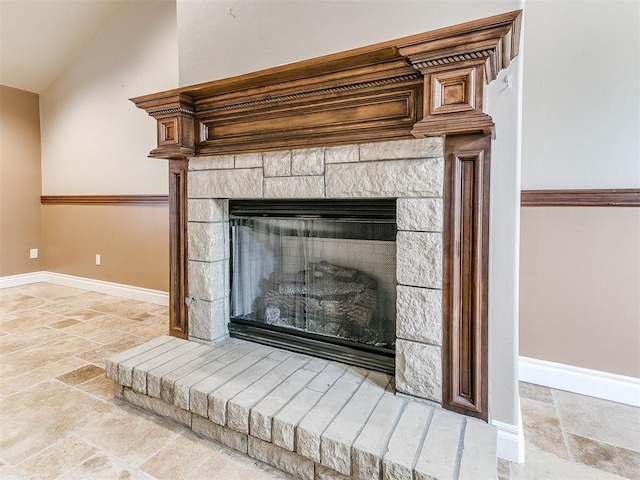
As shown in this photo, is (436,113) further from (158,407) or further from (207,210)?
(158,407)

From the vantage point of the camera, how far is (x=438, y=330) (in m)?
1.47

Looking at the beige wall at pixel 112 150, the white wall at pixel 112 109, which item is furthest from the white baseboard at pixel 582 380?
the white wall at pixel 112 109

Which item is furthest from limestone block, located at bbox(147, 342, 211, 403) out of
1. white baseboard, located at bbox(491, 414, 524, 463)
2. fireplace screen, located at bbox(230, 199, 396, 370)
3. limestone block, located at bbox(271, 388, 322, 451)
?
white baseboard, located at bbox(491, 414, 524, 463)

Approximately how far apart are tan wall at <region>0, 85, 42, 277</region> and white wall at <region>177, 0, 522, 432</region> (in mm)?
3477

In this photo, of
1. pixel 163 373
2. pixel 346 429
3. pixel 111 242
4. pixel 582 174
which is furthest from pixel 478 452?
pixel 111 242

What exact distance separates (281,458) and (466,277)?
3.41 feet

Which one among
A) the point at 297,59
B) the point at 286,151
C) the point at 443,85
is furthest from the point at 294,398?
the point at 297,59

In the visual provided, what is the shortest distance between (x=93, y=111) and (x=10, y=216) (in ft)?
5.55

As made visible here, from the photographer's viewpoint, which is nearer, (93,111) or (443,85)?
(443,85)

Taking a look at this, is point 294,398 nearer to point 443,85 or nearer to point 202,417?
point 202,417

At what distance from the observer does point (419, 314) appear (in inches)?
58.9

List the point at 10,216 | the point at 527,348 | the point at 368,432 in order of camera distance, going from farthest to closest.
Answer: the point at 10,216
the point at 527,348
the point at 368,432

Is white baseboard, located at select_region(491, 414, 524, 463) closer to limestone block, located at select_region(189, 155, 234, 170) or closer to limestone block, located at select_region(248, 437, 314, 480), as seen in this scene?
limestone block, located at select_region(248, 437, 314, 480)

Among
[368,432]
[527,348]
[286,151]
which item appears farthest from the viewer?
[527,348]
